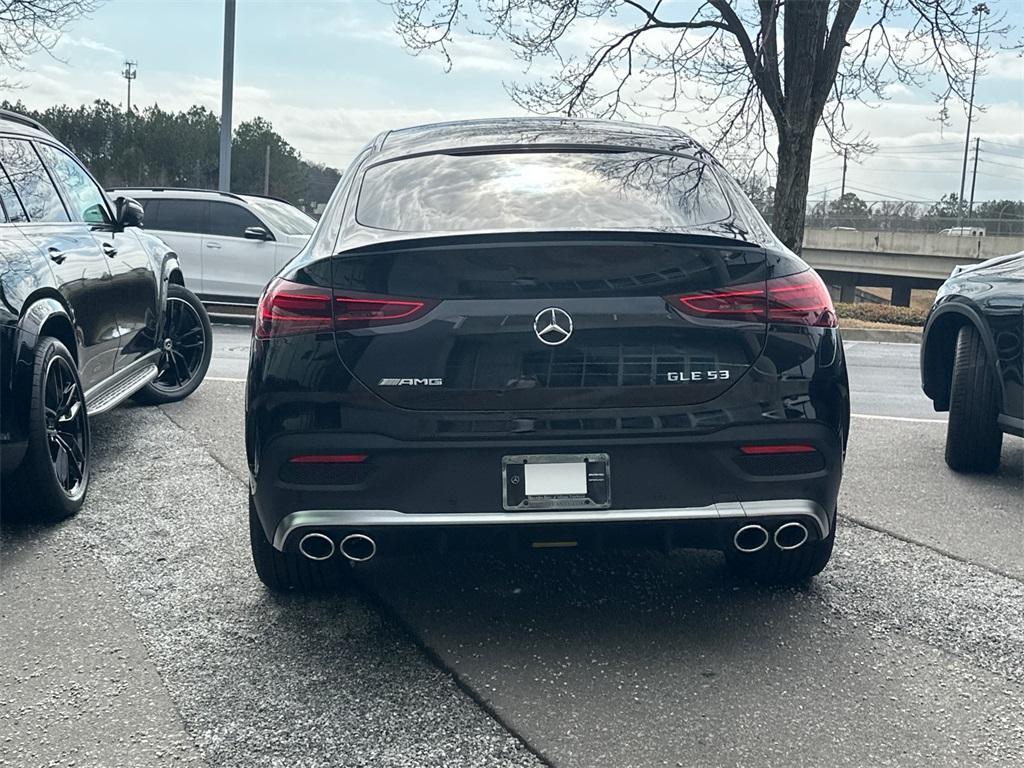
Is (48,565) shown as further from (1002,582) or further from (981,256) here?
(981,256)

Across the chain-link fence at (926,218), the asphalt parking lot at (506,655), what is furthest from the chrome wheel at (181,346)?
the chain-link fence at (926,218)

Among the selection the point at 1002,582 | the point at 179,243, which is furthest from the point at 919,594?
the point at 179,243

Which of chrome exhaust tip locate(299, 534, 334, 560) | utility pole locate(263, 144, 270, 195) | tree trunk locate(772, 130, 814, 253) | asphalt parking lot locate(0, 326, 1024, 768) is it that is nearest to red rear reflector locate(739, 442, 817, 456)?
asphalt parking lot locate(0, 326, 1024, 768)

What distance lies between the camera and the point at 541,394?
2.92 metres

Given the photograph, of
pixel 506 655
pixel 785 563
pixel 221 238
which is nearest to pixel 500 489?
pixel 506 655

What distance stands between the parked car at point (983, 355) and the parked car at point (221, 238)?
9.41 meters

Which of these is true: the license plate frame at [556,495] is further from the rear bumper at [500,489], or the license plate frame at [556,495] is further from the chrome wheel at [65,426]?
the chrome wheel at [65,426]

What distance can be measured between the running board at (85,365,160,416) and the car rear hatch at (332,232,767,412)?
2488 mm

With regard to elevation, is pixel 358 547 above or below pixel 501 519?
below

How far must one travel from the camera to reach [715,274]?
2.98m

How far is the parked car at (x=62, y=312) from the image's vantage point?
13.5ft

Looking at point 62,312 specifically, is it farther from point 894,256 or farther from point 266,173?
point 266,173

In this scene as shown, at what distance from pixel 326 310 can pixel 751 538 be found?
1.44m

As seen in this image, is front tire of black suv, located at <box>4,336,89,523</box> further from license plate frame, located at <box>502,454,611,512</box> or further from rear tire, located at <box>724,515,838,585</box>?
rear tire, located at <box>724,515,838,585</box>
